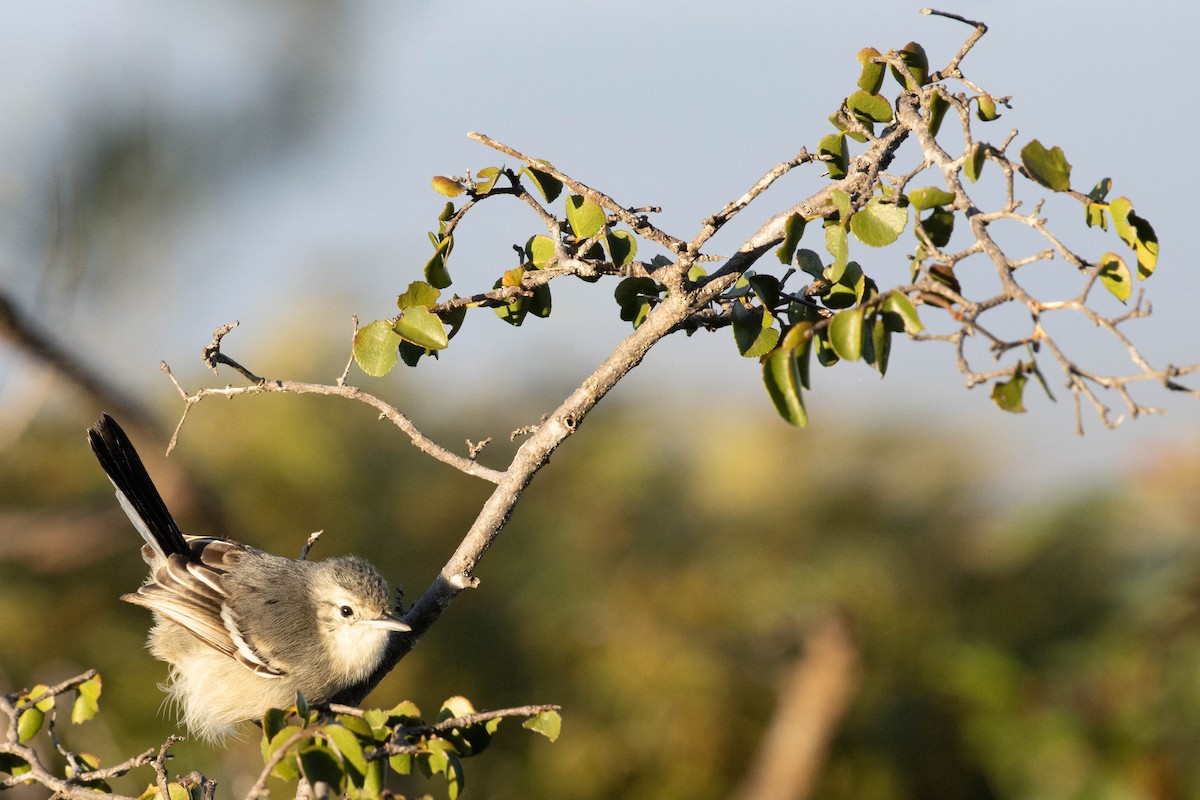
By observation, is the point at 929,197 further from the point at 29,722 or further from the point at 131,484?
the point at 131,484

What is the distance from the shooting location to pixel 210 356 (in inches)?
62.2

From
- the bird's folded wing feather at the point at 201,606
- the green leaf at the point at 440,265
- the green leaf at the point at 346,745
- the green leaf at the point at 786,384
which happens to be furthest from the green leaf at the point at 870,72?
the bird's folded wing feather at the point at 201,606

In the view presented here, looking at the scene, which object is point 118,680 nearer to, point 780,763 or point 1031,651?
point 780,763

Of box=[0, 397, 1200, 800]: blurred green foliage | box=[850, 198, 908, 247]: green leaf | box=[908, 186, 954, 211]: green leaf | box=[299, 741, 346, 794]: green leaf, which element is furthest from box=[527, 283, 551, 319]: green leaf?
box=[0, 397, 1200, 800]: blurred green foliage

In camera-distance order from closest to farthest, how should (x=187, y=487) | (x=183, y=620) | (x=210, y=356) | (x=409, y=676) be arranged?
1. (x=210, y=356)
2. (x=183, y=620)
3. (x=187, y=487)
4. (x=409, y=676)

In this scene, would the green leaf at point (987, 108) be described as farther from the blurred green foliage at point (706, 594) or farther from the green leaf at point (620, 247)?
the blurred green foliage at point (706, 594)

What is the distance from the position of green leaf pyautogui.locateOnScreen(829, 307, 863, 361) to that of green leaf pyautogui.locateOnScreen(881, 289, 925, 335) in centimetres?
4

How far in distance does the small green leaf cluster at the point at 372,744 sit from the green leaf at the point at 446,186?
27.8 inches

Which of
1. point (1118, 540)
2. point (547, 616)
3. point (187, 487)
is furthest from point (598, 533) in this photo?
point (1118, 540)

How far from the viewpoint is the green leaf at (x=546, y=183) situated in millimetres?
1579

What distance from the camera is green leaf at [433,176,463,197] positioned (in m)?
1.52

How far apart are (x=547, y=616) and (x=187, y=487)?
5.67 feet

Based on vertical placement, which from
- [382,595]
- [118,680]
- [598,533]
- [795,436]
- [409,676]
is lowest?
[118,680]

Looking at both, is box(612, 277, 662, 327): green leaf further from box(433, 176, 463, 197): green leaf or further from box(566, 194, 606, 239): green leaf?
box(433, 176, 463, 197): green leaf
